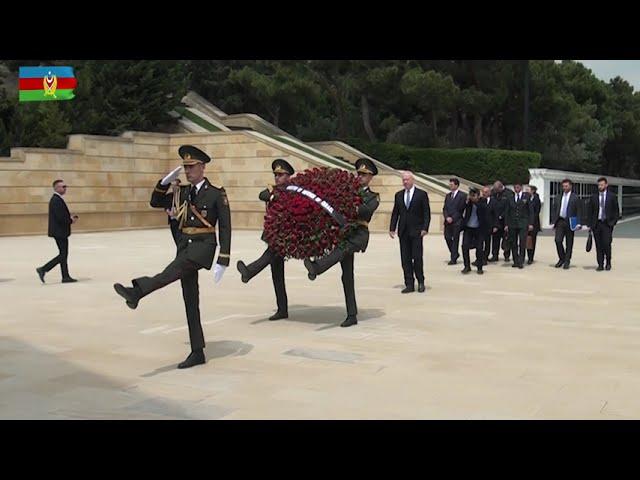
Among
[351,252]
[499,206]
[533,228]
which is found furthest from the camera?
[533,228]

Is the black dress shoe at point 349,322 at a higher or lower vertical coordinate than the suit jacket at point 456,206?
lower

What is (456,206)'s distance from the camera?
15.3 m

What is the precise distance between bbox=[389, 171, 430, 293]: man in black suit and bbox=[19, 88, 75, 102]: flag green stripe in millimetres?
21709

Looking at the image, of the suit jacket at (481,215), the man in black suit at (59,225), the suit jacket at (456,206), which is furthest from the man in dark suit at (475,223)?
the man in black suit at (59,225)

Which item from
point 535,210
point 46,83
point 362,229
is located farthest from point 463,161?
point 362,229

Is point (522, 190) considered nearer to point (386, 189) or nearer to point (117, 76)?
point (386, 189)

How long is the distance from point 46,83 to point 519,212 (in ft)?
72.8

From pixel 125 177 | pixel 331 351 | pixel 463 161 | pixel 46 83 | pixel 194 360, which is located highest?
pixel 46 83

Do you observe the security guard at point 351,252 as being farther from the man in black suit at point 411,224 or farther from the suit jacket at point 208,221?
the man in black suit at point 411,224

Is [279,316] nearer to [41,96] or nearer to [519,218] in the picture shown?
[519,218]

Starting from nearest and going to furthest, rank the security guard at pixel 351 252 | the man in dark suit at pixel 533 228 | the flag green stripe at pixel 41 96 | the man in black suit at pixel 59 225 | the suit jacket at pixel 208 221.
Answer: the suit jacket at pixel 208 221
the security guard at pixel 351 252
the man in black suit at pixel 59 225
the man in dark suit at pixel 533 228
the flag green stripe at pixel 41 96

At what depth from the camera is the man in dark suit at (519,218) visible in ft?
51.4

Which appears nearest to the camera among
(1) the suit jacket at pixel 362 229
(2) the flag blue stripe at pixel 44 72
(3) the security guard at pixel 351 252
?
(3) the security guard at pixel 351 252

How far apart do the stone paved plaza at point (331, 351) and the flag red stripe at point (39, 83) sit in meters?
18.4
